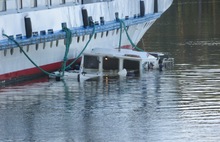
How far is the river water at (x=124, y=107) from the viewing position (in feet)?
74.8

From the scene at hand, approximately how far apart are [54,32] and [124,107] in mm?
8163

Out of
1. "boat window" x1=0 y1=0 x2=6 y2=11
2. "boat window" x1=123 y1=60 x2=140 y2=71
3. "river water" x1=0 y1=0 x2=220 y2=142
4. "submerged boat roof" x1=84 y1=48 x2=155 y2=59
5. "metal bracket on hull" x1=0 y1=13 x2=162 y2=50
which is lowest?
"river water" x1=0 y1=0 x2=220 y2=142


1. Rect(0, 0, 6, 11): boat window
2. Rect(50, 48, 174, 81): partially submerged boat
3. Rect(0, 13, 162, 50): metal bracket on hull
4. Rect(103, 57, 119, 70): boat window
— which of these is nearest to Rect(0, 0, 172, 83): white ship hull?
Rect(0, 13, 162, 50): metal bracket on hull

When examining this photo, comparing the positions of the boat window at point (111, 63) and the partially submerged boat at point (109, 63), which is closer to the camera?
the partially submerged boat at point (109, 63)

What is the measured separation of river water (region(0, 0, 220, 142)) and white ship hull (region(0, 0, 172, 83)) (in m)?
0.92

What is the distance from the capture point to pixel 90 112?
2633 cm

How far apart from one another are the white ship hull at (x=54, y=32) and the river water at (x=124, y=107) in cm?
92

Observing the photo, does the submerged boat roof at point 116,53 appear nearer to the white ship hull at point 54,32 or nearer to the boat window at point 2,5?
the white ship hull at point 54,32

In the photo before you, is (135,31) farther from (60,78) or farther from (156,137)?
(156,137)

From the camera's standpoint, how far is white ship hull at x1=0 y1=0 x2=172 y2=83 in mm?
32125

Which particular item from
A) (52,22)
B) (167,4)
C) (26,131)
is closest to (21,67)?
(52,22)

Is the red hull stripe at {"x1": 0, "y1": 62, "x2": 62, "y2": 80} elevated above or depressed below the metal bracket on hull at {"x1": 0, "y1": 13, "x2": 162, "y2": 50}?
below

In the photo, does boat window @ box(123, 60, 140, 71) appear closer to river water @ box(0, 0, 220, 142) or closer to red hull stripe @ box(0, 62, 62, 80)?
river water @ box(0, 0, 220, 142)

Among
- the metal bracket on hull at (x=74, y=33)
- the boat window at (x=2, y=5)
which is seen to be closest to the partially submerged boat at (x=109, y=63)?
the metal bracket on hull at (x=74, y=33)
